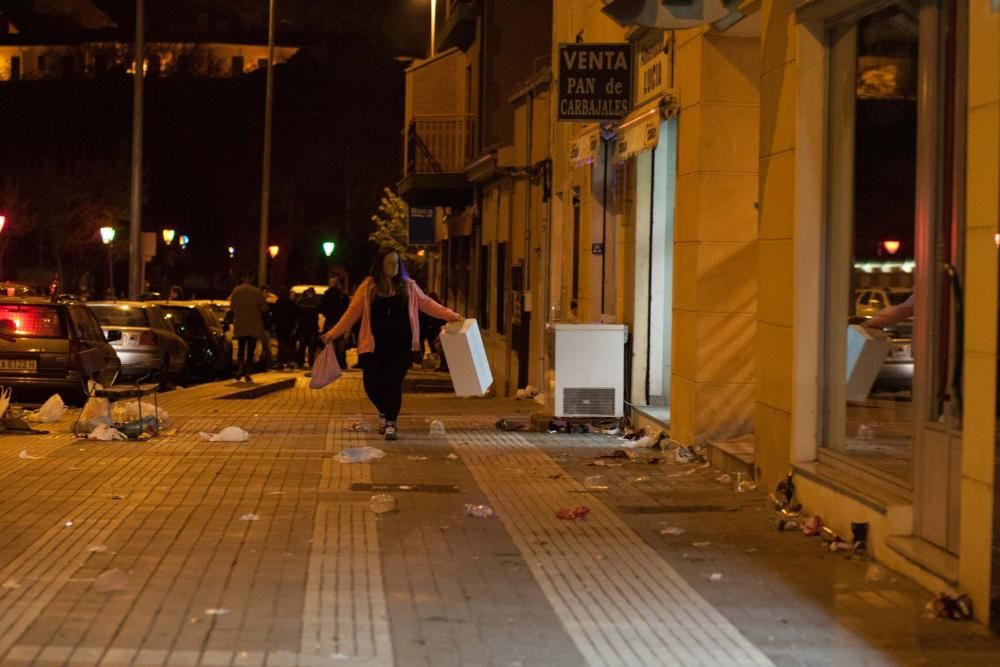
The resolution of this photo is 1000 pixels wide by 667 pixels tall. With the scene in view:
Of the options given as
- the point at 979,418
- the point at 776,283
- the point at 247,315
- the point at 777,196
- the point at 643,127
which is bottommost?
the point at 979,418

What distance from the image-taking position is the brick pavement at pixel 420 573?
5695mm

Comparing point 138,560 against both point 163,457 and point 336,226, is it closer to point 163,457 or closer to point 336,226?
point 163,457

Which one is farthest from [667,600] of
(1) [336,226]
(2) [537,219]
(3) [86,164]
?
(1) [336,226]

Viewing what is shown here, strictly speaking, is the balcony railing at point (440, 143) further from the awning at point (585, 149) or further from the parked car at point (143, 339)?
the awning at point (585, 149)

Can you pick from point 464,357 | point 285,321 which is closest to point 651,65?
point 464,357

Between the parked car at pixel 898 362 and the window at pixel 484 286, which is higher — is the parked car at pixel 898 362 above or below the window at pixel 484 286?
below

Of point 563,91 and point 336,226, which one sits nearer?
point 563,91

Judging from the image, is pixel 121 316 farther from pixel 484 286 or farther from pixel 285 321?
pixel 484 286

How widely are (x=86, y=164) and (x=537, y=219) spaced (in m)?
44.7

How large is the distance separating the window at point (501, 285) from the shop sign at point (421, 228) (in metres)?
7.63

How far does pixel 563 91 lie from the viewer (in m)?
14.0

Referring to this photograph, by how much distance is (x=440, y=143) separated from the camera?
100 feet

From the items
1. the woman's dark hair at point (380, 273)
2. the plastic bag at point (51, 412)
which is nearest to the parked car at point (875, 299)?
the woman's dark hair at point (380, 273)

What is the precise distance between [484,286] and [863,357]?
1791 cm
